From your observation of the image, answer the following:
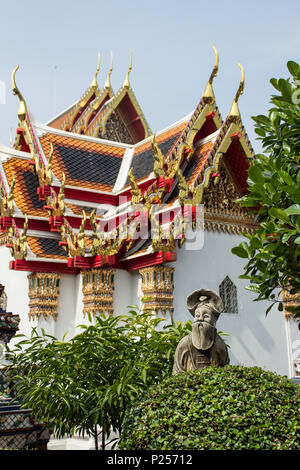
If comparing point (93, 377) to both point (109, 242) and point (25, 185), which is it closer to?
point (109, 242)

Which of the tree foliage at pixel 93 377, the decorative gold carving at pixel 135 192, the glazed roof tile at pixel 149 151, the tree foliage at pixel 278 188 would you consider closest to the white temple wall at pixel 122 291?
the decorative gold carving at pixel 135 192

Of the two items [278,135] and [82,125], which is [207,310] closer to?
[278,135]

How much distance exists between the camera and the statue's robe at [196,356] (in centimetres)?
563

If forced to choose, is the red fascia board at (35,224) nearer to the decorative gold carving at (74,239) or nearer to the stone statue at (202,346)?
the decorative gold carving at (74,239)

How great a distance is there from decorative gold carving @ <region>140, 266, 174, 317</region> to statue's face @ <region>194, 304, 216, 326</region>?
10.2 feet

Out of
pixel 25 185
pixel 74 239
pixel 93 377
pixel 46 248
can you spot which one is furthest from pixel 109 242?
pixel 93 377

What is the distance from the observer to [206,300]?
593 cm

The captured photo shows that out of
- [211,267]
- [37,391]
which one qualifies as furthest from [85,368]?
[211,267]

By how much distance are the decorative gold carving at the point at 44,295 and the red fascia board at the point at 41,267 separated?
87 millimetres

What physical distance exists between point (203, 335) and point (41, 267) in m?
4.79

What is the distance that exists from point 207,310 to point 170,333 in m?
1.40

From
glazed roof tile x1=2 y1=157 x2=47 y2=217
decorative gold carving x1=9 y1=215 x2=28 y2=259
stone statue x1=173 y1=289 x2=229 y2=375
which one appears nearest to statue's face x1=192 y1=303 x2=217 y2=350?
stone statue x1=173 y1=289 x2=229 y2=375

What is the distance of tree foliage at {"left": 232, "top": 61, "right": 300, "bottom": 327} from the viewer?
15.0 feet

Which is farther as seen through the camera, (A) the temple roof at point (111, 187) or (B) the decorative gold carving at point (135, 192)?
(A) the temple roof at point (111, 187)
